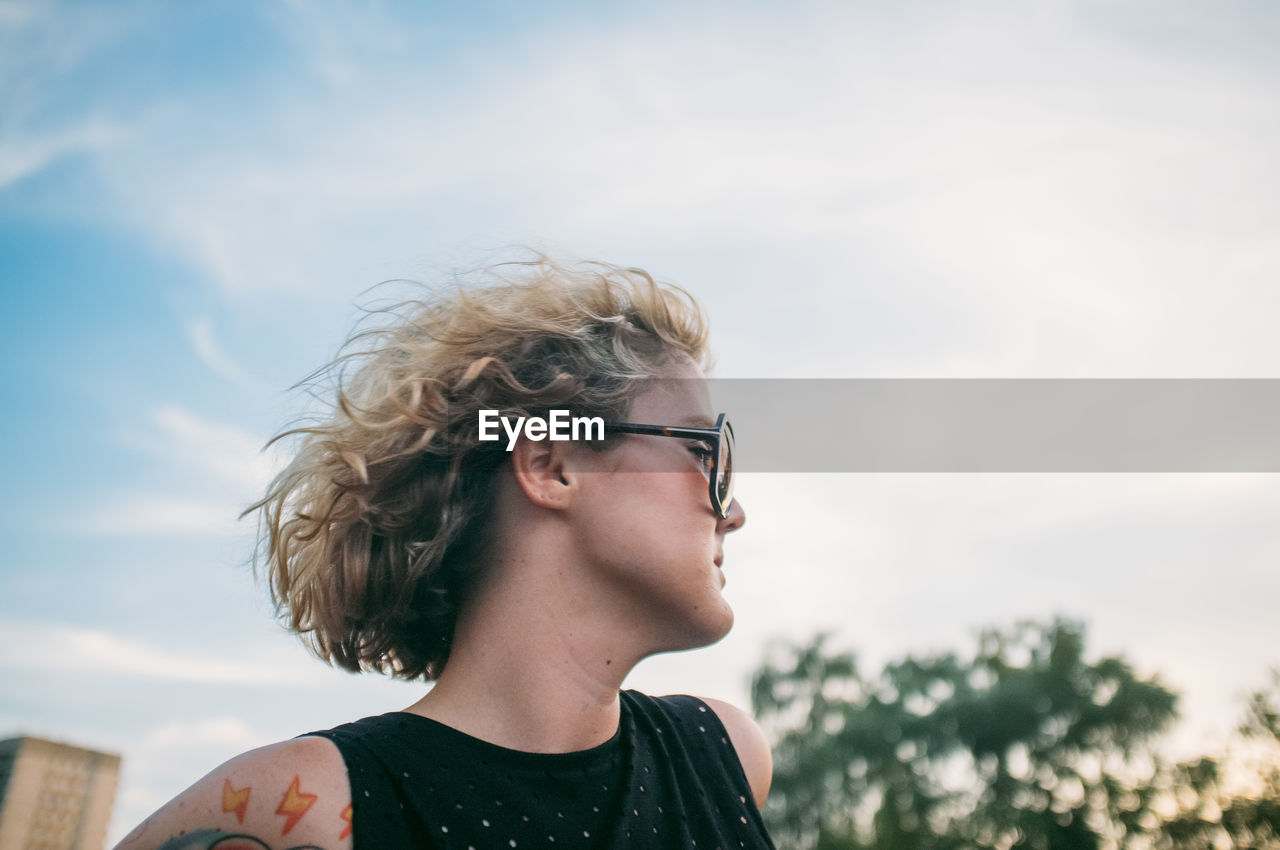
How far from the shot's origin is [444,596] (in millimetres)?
2320

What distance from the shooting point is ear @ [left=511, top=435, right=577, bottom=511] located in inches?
88.8

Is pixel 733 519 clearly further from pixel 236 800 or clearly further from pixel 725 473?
pixel 236 800

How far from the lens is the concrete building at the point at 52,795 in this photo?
631 centimetres

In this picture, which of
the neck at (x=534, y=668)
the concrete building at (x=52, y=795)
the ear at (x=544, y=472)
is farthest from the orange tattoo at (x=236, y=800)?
the concrete building at (x=52, y=795)

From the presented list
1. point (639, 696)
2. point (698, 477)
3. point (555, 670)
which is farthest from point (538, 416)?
point (639, 696)

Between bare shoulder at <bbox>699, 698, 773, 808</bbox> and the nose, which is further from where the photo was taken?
bare shoulder at <bbox>699, 698, 773, 808</bbox>

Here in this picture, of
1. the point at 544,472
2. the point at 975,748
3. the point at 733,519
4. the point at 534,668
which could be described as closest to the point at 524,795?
the point at 534,668

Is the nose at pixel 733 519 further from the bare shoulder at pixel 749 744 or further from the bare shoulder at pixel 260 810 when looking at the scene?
the bare shoulder at pixel 260 810

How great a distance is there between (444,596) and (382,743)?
1.74 feet

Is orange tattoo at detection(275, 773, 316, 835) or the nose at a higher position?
the nose

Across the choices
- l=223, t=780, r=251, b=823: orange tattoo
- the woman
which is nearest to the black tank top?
the woman

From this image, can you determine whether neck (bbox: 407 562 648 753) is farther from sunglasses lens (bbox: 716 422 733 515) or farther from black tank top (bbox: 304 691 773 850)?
sunglasses lens (bbox: 716 422 733 515)

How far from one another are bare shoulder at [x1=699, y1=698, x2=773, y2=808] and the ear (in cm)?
93

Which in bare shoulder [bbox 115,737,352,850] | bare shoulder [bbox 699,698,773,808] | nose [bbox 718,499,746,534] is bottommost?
bare shoulder [bbox 115,737,352,850]
